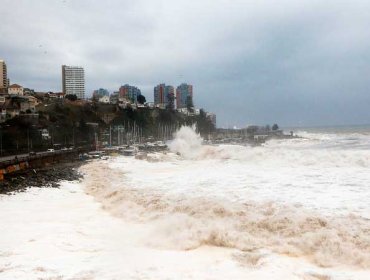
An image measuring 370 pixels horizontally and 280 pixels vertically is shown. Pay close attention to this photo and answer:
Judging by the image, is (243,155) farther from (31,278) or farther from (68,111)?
(68,111)

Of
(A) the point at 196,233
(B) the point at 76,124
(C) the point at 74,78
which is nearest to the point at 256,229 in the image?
(A) the point at 196,233

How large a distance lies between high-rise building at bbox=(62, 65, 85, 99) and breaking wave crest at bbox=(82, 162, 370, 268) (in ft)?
599

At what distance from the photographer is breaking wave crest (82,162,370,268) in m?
8.07

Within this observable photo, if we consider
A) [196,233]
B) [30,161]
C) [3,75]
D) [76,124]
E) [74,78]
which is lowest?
[30,161]

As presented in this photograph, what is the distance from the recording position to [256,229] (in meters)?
9.68

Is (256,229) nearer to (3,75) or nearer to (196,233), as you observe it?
(196,233)

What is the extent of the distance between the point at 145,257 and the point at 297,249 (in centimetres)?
338

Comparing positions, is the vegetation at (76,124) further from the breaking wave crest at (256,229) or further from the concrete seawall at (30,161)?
the breaking wave crest at (256,229)

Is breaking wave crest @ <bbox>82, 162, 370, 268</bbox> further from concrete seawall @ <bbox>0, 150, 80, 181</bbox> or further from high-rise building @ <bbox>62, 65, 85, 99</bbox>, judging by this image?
high-rise building @ <bbox>62, 65, 85, 99</bbox>

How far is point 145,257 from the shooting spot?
8023 millimetres

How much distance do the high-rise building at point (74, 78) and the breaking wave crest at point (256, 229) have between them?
183 metres

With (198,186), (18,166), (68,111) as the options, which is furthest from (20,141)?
(198,186)

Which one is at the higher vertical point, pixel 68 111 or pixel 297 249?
pixel 68 111

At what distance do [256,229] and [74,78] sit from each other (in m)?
189
